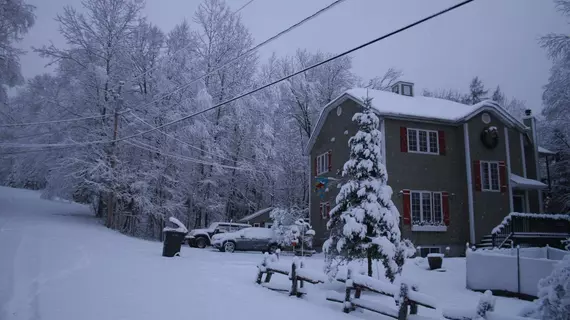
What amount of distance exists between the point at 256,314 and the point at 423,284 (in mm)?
7631

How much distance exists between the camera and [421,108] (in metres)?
21.9

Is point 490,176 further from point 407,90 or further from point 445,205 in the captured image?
point 407,90

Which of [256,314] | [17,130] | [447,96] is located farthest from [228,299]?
[447,96]

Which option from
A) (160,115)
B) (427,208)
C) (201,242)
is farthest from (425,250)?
(160,115)

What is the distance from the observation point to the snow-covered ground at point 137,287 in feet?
22.1

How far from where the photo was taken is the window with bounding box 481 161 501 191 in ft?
70.4

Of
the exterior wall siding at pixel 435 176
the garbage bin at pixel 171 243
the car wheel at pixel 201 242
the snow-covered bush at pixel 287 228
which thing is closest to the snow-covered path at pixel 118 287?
the garbage bin at pixel 171 243

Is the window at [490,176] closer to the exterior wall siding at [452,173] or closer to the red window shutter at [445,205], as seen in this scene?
the exterior wall siding at [452,173]

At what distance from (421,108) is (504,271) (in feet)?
39.0

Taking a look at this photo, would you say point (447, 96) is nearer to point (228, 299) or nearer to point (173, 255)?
Answer: point (173, 255)

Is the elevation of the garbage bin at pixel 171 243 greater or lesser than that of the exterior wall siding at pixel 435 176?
lesser

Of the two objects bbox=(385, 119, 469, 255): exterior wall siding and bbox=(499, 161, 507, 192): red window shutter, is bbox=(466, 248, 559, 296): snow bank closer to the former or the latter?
bbox=(385, 119, 469, 255): exterior wall siding

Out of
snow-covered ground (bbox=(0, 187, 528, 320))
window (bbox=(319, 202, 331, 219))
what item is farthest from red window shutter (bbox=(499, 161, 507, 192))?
window (bbox=(319, 202, 331, 219))

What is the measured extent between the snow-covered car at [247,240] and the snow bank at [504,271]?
1215cm
